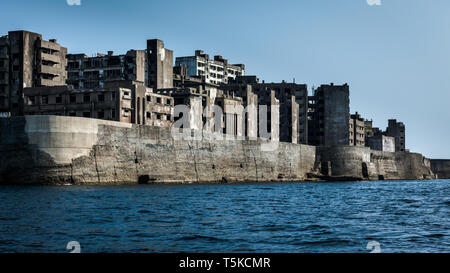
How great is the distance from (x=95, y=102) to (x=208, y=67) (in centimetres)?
8502

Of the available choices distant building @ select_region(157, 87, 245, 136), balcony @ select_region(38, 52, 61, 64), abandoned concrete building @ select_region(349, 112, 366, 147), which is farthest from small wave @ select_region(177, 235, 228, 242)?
abandoned concrete building @ select_region(349, 112, 366, 147)

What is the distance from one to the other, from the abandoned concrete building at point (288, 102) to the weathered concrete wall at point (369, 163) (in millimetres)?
19065

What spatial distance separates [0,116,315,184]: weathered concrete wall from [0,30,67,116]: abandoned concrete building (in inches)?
1353

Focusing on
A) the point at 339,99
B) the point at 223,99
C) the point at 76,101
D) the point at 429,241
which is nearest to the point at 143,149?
the point at 76,101

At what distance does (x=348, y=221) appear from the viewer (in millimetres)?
34500

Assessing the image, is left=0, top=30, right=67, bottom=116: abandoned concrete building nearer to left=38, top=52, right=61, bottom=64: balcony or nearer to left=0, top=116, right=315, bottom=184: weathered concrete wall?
left=38, top=52, right=61, bottom=64: balcony

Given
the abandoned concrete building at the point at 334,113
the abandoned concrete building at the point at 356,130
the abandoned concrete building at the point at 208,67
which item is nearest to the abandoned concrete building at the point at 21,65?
the abandoned concrete building at the point at 208,67

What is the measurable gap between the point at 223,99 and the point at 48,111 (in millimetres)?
37203

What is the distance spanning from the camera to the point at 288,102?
153 m

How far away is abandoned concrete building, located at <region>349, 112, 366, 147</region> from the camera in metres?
177

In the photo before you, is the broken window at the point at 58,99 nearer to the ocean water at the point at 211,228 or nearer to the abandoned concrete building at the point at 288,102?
the abandoned concrete building at the point at 288,102

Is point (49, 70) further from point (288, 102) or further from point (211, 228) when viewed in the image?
point (211, 228)

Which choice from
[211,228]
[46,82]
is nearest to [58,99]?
[46,82]
